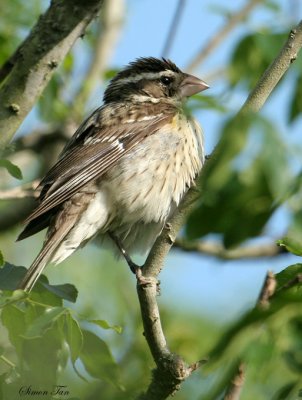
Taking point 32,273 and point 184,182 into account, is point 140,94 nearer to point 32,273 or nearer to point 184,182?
point 184,182

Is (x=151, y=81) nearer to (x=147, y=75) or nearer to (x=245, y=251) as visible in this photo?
(x=147, y=75)

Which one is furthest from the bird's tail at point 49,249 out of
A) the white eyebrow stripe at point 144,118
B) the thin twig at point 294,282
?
the thin twig at point 294,282

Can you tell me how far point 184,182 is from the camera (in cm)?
592

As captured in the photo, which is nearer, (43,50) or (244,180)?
(244,180)

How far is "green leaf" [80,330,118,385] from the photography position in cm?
375

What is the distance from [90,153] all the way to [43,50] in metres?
1.22

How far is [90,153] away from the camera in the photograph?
602cm

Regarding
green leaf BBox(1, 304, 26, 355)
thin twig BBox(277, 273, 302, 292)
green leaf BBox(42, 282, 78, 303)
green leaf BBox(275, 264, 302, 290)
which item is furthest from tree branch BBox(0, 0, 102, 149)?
thin twig BBox(277, 273, 302, 292)

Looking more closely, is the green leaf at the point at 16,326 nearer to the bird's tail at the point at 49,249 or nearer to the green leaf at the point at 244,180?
the bird's tail at the point at 49,249

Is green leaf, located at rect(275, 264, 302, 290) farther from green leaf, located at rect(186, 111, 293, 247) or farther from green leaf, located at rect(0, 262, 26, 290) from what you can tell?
green leaf, located at rect(0, 262, 26, 290)

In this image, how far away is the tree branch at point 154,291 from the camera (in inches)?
144

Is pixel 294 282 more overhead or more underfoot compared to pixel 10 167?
more overhead

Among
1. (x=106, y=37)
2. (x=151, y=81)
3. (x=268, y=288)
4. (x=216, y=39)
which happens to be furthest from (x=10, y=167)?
(x=106, y=37)

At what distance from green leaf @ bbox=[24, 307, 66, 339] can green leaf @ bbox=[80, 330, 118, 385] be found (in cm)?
42
